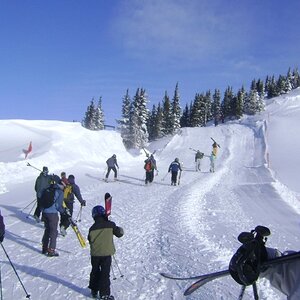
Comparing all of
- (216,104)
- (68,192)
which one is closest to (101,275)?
(68,192)

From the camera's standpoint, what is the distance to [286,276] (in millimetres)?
2865

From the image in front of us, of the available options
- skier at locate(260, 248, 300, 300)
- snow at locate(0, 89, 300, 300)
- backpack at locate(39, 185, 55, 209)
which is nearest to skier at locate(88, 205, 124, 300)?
snow at locate(0, 89, 300, 300)

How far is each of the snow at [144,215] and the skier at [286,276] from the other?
468 centimetres

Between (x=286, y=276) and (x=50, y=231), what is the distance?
820 cm

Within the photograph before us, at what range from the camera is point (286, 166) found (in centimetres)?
3241

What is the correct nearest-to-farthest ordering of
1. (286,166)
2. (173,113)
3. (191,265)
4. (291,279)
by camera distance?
1. (291,279)
2. (191,265)
3. (286,166)
4. (173,113)

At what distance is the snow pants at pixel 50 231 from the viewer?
10109 millimetres

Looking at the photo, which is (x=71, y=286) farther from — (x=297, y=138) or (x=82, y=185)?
(x=297, y=138)

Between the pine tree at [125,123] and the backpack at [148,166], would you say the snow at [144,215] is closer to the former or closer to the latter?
the backpack at [148,166]

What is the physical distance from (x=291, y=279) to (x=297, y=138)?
148 feet

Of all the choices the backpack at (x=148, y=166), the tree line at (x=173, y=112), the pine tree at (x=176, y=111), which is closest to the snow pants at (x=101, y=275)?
the backpack at (x=148, y=166)

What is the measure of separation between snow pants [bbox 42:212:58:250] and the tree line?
6186 centimetres

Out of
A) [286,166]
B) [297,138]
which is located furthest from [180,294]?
[297,138]

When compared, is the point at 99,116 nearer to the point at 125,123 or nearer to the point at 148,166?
the point at 125,123
